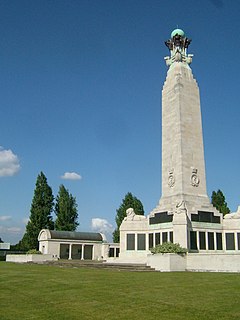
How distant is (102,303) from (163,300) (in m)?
2.53

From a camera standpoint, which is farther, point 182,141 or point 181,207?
point 182,141

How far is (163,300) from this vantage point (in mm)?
14906

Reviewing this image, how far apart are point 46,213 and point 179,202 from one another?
28690 mm

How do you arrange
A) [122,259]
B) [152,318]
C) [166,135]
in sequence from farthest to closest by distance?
[166,135]
[122,259]
[152,318]

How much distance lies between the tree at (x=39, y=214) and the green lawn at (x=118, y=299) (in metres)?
41.6

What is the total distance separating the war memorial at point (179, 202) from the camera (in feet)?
142

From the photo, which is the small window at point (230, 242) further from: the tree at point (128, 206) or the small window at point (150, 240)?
the tree at point (128, 206)

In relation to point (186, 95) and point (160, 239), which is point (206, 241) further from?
point (186, 95)

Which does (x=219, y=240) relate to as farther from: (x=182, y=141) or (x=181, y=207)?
(x=182, y=141)

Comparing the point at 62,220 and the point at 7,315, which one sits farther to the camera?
the point at 62,220

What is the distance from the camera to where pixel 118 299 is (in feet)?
49.6

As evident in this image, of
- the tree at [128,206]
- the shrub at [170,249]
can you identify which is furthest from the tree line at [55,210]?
the shrub at [170,249]

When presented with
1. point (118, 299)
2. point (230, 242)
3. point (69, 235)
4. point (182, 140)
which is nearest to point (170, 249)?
point (230, 242)

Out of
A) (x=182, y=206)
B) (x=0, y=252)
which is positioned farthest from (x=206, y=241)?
(x=0, y=252)
